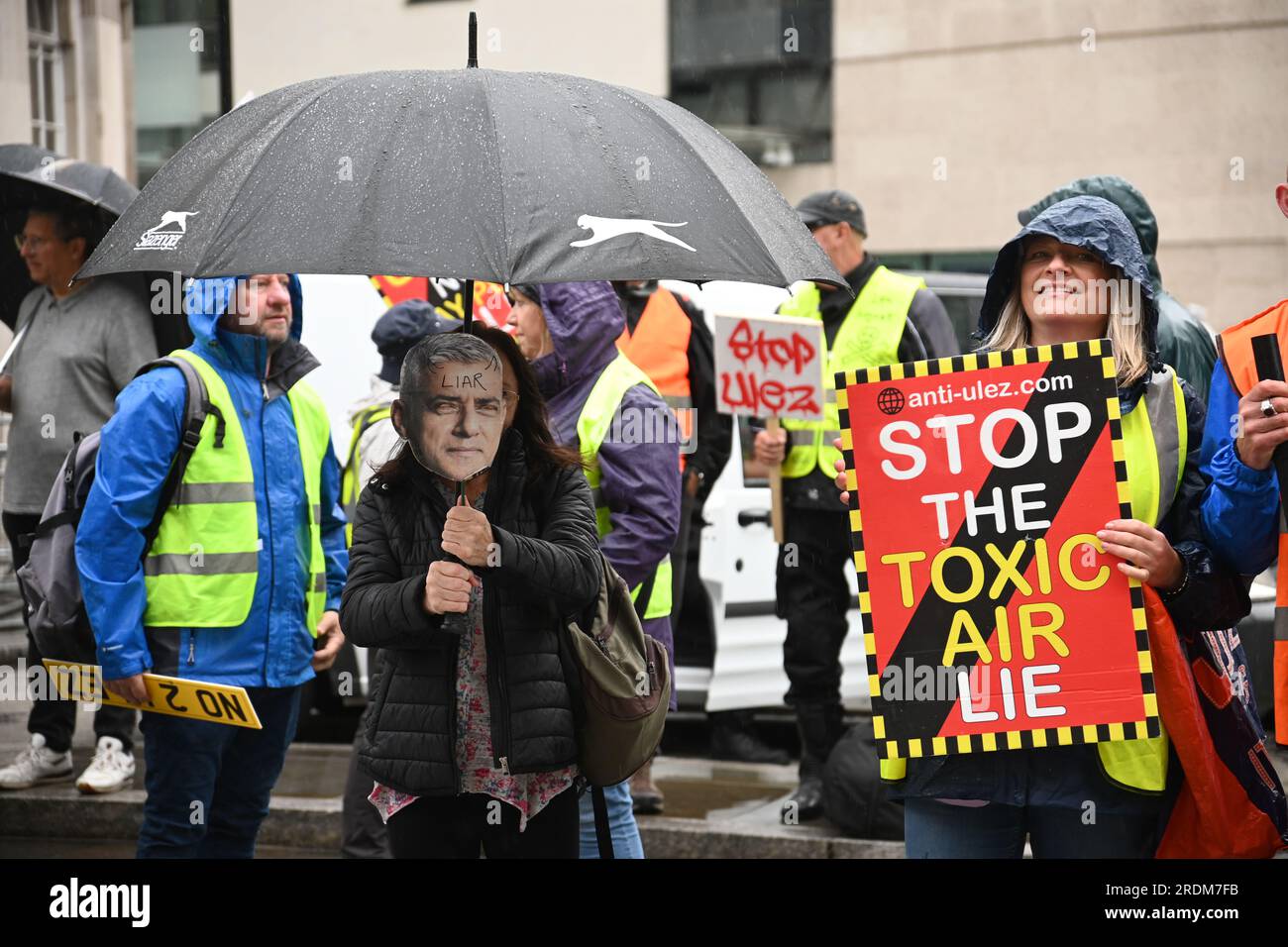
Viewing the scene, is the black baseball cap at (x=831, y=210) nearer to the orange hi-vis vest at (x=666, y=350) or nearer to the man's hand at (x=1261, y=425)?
the orange hi-vis vest at (x=666, y=350)

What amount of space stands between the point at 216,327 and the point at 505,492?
1206 millimetres

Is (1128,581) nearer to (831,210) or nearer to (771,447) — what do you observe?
(771,447)

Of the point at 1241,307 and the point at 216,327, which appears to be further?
the point at 1241,307

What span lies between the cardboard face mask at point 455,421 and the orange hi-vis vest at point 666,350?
2988 mm

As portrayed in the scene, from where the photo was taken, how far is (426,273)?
316cm

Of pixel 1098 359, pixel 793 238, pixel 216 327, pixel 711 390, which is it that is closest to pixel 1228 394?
pixel 1098 359

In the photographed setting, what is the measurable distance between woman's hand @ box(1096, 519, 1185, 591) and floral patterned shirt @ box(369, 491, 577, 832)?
1358 millimetres

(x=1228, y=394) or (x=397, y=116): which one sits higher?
(x=397, y=116)

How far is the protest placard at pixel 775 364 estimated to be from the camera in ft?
19.9

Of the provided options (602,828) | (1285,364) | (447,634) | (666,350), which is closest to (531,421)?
(447,634)

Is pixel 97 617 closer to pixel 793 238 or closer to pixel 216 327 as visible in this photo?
pixel 216 327

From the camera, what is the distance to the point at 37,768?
22.7 ft

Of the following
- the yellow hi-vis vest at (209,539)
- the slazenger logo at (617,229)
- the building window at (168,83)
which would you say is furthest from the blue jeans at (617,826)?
the building window at (168,83)
